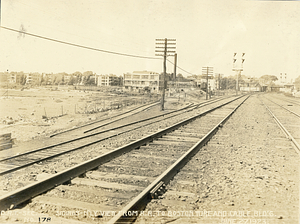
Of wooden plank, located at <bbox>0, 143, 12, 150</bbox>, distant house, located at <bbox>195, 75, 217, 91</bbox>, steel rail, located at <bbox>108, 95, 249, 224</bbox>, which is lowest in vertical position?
wooden plank, located at <bbox>0, 143, 12, 150</bbox>

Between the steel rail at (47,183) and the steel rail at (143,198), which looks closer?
the steel rail at (143,198)

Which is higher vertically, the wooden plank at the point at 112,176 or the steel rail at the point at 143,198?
the steel rail at the point at 143,198

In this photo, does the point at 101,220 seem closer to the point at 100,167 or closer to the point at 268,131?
the point at 100,167

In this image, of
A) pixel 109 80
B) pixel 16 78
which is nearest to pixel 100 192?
pixel 16 78

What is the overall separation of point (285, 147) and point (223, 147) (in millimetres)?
2054

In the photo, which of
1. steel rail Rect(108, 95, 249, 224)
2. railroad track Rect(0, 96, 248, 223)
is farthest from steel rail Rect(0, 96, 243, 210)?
steel rail Rect(108, 95, 249, 224)

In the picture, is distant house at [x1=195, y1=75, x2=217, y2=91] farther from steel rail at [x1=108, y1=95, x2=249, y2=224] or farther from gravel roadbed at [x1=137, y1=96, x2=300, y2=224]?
steel rail at [x1=108, y1=95, x2=249, y2=224]

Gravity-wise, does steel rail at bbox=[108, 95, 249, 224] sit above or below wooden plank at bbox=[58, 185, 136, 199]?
above

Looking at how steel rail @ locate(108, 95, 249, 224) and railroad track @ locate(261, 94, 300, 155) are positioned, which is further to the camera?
railroad track @ locate(261, 94, 300, 155)

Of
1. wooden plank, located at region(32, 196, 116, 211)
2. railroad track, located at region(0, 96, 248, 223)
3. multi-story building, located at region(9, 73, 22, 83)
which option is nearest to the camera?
railroad track, located at region(0, 96, 248, 223)

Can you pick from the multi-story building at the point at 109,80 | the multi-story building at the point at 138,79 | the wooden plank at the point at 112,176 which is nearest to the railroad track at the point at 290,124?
the wooden plank at the point at 112,176

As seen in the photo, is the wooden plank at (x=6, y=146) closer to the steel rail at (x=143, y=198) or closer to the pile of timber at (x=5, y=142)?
the pile of timber at (x=5, y=142)

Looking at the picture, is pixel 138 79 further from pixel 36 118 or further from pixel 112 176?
pixel 112 176

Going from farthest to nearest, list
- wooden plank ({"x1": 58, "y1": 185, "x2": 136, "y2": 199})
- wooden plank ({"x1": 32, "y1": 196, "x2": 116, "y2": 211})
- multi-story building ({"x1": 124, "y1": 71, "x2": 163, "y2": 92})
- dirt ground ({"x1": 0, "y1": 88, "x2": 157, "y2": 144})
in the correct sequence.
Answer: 1. multi-story building ({"x1": 124, "y1": 71, "x2": 163, "y2": 92})
2. dirt ground ({"x1": 0, "y1": 88, "x2": 157, "y2": 144})
3. wooden plank ({"x1": 58, "y1": 185, "x2": 136, "y2": 199})
4. wooden plank ({"x1": 32, "y1": 196, "x2": 116, "y2": 211})
